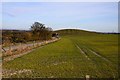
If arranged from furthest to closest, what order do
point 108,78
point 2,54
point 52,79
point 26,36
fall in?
point 26,36
point 2,54
point 108,78
point 52,79

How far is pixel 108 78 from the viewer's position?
15.6m

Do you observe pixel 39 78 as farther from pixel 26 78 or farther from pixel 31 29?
pixel 31 29

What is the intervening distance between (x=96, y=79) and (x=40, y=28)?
8817 cm

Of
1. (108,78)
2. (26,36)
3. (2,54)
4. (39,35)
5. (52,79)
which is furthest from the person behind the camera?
(39,35)

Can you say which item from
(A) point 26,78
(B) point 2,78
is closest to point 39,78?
(A) point 26,78

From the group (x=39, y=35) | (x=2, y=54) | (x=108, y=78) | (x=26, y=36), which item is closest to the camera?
(x=108, y=78)

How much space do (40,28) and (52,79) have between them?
8852 centimetres

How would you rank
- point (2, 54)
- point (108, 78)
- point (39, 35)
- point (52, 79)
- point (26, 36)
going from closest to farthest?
point (52, 79) < point (108, 78) < point (2, 54) < point (26, 36) < point (39, 35)

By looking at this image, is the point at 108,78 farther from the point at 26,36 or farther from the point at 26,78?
the point at 26,36

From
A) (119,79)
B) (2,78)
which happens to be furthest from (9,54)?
(119,79)

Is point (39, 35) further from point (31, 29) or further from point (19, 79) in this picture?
point (19, 79)

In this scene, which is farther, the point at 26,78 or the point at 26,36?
the point at 26,36

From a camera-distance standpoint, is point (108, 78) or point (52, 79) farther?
point (108, 78)

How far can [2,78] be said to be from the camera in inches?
583
